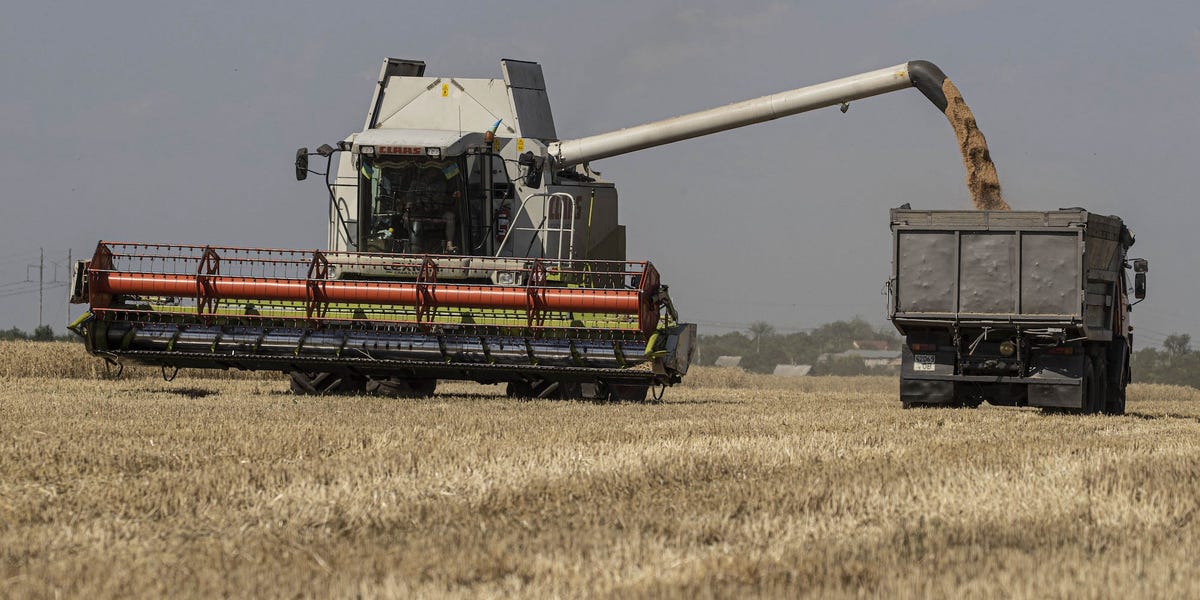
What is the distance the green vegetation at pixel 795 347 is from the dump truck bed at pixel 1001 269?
191ft

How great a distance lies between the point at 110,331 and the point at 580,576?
31.8 feet

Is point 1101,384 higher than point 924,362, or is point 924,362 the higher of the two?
point 924,362

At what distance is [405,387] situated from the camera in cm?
1322

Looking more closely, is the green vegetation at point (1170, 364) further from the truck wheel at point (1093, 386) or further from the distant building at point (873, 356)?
the truck wheel at point (1093, 386)

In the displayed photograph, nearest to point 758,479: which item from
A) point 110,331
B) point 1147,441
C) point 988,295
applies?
point 1147,441

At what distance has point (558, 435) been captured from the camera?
8047mm

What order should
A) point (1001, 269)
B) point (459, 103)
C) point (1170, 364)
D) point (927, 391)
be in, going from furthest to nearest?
point (1170, 364) → point (459, 103) → point (927, 391) → point (1001, 269)

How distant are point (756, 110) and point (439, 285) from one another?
5.40 meters

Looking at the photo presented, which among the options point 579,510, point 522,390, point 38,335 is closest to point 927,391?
point 522,390

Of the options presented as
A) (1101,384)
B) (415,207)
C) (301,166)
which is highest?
(301,166)

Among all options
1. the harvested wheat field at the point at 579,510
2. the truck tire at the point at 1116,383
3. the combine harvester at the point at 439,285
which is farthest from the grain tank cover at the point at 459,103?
the harvested wheat field at the point at 579,510

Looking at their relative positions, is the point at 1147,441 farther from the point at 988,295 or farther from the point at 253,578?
the point at 253,578

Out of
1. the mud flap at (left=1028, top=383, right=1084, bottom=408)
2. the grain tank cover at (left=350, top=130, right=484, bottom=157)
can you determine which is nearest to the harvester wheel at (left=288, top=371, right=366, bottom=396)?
the grain tank cover at (left=350, top=130, right=484, bottom=157)

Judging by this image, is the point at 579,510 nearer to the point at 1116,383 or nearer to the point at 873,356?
the point at 1116,383
